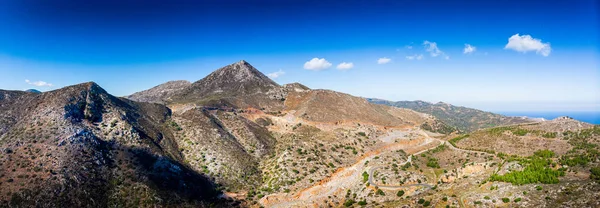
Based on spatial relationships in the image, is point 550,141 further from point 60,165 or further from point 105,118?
point 105,118

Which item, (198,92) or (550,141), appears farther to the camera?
(198,92)

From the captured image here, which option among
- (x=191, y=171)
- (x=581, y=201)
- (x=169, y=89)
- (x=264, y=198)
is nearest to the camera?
(x=581, y=201)

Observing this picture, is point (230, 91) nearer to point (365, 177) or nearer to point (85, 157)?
point (85, 157)

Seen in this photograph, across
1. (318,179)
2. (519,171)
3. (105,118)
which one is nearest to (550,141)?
(519,171)

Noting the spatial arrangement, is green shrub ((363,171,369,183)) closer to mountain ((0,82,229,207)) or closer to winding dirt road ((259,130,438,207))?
winding dirt road ((259,130,438,207))

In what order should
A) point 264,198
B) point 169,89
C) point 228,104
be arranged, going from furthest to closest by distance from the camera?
1. point 169,89
2. point 228,104
3. point 264,198

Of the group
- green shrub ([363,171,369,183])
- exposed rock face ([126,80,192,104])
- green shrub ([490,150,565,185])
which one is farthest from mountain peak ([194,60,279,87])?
green shrub ([490,150,565,185])

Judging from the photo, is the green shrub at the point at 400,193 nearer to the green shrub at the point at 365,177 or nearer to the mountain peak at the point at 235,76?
the green shrub at the point at 365,177

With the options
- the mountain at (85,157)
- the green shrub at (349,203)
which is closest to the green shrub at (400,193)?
the green shrub at (349,203)

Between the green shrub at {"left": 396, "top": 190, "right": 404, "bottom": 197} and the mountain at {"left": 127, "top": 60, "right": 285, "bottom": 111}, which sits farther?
the mountain at {"left": 127, "top": 60, "right": 285, "bottom": 111}
